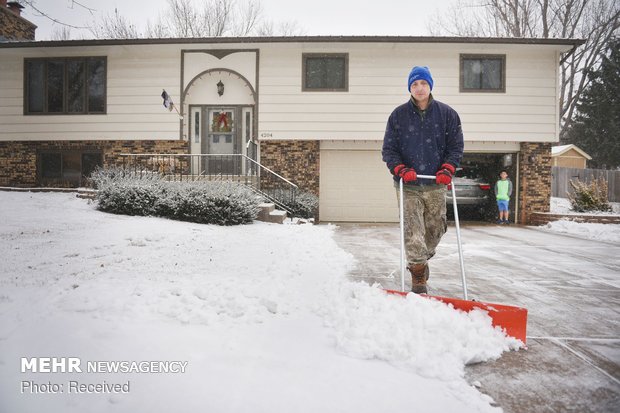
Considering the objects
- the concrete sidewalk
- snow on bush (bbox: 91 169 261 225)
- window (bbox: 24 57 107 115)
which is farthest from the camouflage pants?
window (bbox: 24 57 107 115)

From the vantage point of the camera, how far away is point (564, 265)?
5.11 meters

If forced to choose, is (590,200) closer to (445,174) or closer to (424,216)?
(424,216)

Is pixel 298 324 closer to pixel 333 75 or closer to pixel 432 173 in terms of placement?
pixel 432 173

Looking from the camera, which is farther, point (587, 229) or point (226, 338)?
point (587, 229)

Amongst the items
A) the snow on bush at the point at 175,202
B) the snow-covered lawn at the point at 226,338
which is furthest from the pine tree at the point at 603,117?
the snow-covered lawn at the point at 226,338

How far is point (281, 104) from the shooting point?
11953 mm

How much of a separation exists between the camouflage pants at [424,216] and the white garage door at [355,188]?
9.01 meters

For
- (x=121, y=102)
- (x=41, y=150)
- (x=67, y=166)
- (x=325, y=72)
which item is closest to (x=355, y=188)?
(x=325, y=72)

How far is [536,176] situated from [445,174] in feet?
35.3

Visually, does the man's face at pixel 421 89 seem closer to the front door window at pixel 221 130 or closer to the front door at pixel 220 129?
the front door at pixel 220 129

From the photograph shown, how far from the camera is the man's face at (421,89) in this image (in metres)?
3.27

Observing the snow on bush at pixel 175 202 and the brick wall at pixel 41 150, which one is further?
the brick wall at pixel 41 150

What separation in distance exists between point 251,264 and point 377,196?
8.97 m

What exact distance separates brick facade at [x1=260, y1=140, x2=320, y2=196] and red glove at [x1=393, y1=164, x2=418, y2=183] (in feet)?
28.8
